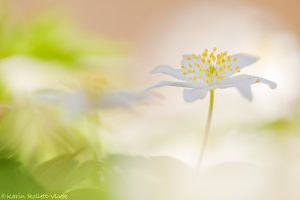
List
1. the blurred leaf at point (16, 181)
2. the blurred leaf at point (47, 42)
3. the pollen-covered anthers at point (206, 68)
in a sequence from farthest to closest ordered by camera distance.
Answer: the blurred leaf at point (47, 42), the pollen-covered anthers at point (206, 68), the blurred leaf at point (16, 181)

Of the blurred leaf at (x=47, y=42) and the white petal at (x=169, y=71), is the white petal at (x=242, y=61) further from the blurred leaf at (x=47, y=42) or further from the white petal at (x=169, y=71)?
the blurred leaf at (x=47, y=42)

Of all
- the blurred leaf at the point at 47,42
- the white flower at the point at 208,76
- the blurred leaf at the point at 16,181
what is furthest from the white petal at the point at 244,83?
the blurred leaf at the point at 47,42

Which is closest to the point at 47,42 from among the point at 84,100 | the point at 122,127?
the point at 122,127

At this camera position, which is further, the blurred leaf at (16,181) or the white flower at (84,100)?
the white flower at (84,100)

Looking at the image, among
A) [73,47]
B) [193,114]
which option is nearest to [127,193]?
[193,114]

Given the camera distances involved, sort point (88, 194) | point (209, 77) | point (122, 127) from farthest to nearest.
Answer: point (122, 127) < point (209, 77) < point (88, 194)

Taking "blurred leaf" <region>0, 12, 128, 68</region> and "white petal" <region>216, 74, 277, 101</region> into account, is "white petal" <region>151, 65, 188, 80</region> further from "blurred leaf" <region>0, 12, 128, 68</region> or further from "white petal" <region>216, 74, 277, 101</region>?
"blurred leaf" <region>0, 12, 128, 68</region>

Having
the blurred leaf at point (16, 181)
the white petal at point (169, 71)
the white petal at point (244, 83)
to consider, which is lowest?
the blurred leaf at point (16, 181)

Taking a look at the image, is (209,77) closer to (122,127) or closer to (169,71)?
(169,71)
